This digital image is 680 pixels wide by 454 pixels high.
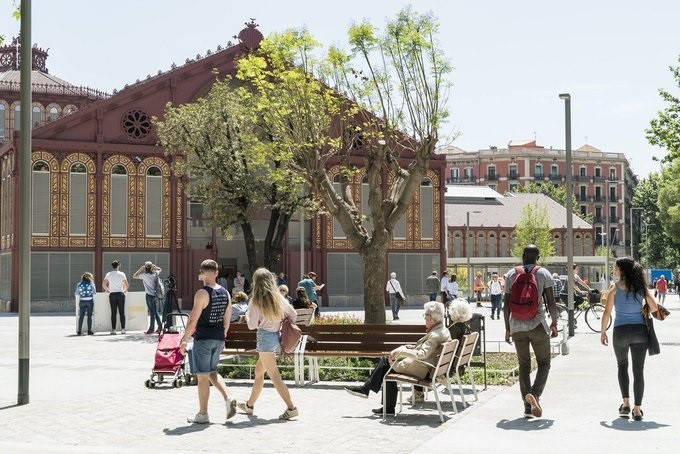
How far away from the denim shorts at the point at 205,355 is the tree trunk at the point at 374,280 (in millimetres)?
7435

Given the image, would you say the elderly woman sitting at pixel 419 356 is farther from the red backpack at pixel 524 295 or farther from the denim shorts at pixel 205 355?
the denim shorts at pixel 205 355

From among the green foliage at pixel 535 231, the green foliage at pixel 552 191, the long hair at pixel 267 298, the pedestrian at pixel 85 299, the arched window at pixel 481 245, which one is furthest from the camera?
the green foliage at pixel 552 191

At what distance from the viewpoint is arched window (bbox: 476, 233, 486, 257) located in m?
88.8

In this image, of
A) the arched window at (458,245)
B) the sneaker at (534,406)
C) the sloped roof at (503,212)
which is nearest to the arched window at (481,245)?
the sloped roof at (503,212)

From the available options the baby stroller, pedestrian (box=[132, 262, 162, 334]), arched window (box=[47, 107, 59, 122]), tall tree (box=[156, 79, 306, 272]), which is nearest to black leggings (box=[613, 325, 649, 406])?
the baby stroller

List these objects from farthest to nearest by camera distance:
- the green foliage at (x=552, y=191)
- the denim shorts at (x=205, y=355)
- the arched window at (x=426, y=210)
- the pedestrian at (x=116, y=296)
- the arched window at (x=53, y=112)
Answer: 1. the green foliage at (x=552, y=191)
2. the arched window at (x=53, y=112)
3. the arched window at (x=426, y=210)
4. the pedestrian at (x=116, y=296)
5. the denim shorts at (x=205, y=355)

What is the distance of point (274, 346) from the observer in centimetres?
1109

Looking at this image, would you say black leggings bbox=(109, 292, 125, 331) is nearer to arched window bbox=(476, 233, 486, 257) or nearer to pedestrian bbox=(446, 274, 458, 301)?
pedestrian bbox=(446, 274, 458, 301)

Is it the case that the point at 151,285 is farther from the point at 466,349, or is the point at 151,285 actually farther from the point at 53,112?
the point at 53,112

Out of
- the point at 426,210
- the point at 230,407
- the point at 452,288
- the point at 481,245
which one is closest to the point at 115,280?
the point at 452,288

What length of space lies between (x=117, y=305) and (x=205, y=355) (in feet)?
50.1

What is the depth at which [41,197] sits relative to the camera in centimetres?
4191

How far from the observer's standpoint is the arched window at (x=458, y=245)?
87.8 metres

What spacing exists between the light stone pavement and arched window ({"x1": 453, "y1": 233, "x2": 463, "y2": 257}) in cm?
7223
